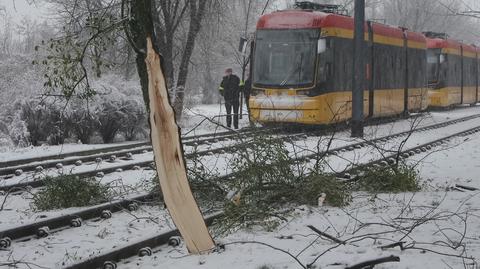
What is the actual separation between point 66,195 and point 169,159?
2548 mm

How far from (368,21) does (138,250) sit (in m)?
16.3

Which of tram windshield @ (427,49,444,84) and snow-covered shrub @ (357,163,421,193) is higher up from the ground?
tram windshield @ (427,49,444,84)

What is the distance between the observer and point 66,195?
7.43m

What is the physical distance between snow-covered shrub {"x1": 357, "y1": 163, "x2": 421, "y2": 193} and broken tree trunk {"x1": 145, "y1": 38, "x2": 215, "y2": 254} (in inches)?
144

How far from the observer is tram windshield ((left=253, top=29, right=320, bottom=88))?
17094 millimetres

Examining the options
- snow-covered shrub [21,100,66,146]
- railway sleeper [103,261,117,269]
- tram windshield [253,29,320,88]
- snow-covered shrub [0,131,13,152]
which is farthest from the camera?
snow-covered shrub [0,131,13,152]

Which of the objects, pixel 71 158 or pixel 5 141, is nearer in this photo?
pixel 71 158

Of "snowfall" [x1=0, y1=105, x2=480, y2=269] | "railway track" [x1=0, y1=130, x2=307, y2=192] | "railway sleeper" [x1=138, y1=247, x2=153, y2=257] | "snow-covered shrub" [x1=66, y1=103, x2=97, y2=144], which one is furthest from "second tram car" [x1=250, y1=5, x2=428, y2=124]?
"railway sleeper" [x1=138, y1=247, x2=153, y2=257]

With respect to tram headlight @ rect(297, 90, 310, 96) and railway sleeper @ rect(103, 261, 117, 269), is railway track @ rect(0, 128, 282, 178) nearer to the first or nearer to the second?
railway sleeper @ rect(103, 261, 117, 269)

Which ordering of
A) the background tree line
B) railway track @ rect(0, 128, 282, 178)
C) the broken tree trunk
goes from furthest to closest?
1. railway track @ rect(0, 128, 282, 178)
2. the background tree line
3. the broken tree trunk

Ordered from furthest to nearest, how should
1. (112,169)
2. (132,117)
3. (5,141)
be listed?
1. (5,141)
2. (132,117)
3. (112,169)

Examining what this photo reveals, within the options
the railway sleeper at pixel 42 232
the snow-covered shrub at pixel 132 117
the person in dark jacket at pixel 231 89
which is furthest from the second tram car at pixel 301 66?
the railway sleeper at pixel 42 232

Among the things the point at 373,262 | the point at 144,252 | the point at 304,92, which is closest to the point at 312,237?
the point at 373,262

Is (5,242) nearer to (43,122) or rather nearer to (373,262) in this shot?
(373,262)
